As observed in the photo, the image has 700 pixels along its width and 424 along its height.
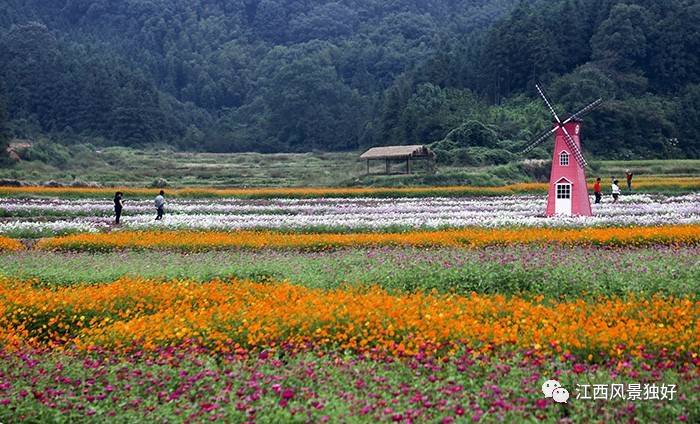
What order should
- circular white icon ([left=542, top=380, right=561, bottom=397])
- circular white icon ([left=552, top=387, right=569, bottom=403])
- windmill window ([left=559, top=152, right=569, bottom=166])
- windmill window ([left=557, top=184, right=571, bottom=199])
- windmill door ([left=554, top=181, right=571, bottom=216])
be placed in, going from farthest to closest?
windmill window ([left=559, top=152, right=569, bottom=166]) < windmill window ([left=557, top=184, right=571, bottom=199]) < windmill door ([left=554, top=181, right=571, bottom=216]) < circular white icon ([left=542, top=380, right=561, bottom=397]) < circular white icon ([left=552, top=387, right=569, bottom=403])

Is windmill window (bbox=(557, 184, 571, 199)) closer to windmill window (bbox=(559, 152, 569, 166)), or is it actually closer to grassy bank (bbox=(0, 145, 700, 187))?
windmill window (bbox=(559, 152, 569, 166))

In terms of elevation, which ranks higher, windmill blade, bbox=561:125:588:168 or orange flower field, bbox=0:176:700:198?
windmill blade, bbox=561:125:588:168

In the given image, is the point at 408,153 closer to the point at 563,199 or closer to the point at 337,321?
the point at 563,199

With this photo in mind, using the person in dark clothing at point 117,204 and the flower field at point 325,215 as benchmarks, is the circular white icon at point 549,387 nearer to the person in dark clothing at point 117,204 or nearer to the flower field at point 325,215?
the flower field at point 325,215

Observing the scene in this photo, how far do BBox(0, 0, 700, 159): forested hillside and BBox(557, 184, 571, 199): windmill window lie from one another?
101 ft

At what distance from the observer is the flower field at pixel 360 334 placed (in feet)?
21.6

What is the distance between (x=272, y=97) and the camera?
115 m

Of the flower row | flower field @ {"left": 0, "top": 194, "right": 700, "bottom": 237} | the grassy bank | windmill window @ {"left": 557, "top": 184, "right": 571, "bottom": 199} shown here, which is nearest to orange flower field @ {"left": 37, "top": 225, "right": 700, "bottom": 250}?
flower field @ {"left": 0, "top": 194, "right": 700, "bottom": 237}

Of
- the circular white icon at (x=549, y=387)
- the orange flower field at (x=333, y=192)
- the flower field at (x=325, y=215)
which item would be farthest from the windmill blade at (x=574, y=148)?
the circular white icon at (x=549, y=387)

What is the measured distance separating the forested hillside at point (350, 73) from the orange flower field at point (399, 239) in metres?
39.5

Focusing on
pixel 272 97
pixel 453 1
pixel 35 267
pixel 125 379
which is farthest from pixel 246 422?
pixel 453 1

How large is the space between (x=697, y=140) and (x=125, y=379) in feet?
246

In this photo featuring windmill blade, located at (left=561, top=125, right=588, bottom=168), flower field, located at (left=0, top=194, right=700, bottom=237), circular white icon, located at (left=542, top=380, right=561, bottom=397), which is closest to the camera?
circular white icon, located at (left=542, top=380, right=561, bottom=397)

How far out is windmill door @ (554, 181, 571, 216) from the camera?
26562 millimetres
